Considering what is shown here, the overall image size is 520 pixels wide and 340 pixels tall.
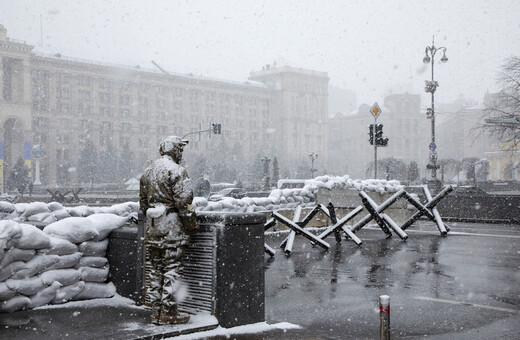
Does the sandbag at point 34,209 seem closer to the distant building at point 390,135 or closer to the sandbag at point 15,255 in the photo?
the sandbag at point 15,255

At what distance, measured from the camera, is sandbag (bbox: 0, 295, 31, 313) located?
5857mm

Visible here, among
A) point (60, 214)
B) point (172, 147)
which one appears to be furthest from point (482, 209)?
point (172, 147)

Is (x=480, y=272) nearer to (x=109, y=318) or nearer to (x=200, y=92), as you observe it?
(x=109, y=318)

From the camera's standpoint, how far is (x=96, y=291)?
6.82 m

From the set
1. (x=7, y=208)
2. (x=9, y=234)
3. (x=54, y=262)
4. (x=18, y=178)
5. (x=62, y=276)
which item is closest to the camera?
(x=9, y=234)

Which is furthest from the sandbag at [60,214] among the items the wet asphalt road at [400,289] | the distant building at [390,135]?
the distant building at [390,135]

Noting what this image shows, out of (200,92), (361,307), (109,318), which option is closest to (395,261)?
(361,307)

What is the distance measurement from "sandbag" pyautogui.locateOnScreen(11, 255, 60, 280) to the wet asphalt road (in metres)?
A: 2.31

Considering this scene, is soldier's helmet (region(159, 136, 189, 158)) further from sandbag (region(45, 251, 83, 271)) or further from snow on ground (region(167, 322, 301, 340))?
snow on ground (region(167, 322, 301, 340))

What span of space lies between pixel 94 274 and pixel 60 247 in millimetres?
537

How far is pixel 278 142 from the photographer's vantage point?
462 ft

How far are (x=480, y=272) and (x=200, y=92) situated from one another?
116198mm

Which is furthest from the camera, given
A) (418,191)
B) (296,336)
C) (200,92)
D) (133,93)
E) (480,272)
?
(200,92)

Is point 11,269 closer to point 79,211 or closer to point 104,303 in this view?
point 104,303
